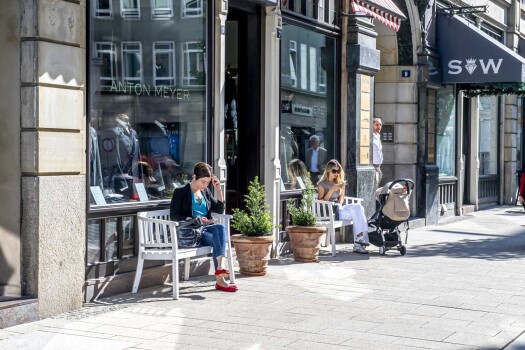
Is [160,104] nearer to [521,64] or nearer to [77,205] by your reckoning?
[77,205]

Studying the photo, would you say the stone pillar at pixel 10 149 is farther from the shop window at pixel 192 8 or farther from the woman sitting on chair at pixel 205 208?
the shop window at pixel 192 8

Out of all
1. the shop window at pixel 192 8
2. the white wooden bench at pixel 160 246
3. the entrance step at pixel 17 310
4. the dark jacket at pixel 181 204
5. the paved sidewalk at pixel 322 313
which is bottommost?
the paved sidewalk at pixel 322 313

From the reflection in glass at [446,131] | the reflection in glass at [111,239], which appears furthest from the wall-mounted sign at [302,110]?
the reflection in glass at [446,131]

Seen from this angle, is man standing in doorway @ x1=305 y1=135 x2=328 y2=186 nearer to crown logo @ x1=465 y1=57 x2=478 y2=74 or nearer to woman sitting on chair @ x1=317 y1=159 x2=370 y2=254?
woman sitting on chair @ x1=317 y1=159 x2=370 y2=254

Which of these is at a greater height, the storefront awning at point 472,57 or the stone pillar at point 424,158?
the storefront awning at point 472,57

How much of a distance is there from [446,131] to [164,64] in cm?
1039

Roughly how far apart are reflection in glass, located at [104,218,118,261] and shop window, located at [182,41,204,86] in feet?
7.46

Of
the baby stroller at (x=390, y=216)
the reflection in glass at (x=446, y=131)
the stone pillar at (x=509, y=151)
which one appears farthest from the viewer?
the stone pillar at (x=509, y=151)

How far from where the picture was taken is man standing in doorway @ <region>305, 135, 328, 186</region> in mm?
14977

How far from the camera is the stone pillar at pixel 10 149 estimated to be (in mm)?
8844

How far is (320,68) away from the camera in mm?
15164

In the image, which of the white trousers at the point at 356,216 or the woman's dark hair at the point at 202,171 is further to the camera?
the white trousers at the point at 356,216

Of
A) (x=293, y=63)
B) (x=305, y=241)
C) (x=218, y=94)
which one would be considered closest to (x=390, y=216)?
(x=305, y=241)

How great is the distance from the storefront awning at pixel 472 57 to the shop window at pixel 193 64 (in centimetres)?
881
